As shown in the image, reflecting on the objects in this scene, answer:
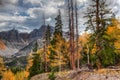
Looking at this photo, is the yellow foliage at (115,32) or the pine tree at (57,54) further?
the pine tree at (57,54)

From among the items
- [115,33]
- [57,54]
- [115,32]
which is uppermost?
[115,32]

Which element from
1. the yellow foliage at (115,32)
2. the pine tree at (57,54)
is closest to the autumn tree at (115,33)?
the yellow foliage at (115,32)

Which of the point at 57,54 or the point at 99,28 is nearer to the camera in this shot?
the point at 99,28

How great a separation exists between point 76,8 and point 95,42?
14.3 meters

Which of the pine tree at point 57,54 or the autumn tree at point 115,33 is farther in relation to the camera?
the pine tree at point 57,54

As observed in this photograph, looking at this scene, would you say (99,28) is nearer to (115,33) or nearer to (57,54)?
(115,33)

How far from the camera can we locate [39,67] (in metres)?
70.2

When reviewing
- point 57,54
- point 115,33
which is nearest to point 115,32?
point 115,33

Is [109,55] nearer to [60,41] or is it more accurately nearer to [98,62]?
[98,62]

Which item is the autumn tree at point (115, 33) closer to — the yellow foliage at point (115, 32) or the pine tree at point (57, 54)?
the yellow foliage at point (115, 32)

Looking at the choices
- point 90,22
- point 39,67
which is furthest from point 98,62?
point 39,67

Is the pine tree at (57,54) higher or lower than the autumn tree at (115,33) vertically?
lower

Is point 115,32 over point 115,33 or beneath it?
over

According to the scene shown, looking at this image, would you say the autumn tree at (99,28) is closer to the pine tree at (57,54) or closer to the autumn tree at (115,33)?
the autumn tree at (115,33)
